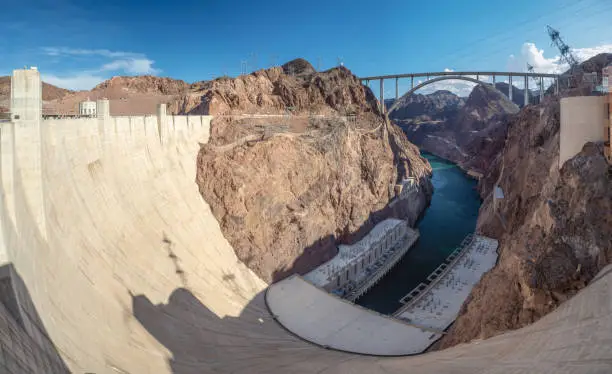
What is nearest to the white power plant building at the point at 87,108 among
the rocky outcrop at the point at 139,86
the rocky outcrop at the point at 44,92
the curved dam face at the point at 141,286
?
the curved dam face at the point at 141,286

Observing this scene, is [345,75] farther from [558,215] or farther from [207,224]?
[558,215]

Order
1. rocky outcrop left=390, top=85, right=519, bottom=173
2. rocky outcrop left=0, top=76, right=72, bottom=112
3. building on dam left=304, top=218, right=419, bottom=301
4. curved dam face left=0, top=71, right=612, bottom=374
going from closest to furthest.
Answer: curved dam face left=0, top=71, right=612, bottom=374, building on dam left=304, top=218, right=419, bottom=301, rocky outcrop left=0, top=76, right=72, bottom=112, rocky outcrop left=390, top=85, right=519, bottom=173

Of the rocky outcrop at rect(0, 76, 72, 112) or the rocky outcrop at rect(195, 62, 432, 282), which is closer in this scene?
the rocky outcrop at rect(195, 62, 432, 282)

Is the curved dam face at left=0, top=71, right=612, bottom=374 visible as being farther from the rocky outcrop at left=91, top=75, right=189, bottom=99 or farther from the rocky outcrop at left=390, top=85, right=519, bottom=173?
the rocky outcrop at left=390, top=85, right=519, bottom=173

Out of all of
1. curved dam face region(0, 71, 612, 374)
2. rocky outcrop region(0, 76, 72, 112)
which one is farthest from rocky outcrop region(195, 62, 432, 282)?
rocky outcrop region(0, 76, 72, 112)

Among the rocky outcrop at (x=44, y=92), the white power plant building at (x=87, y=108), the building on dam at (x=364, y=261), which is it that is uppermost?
the rocky outcrop at (x=44, y=92)

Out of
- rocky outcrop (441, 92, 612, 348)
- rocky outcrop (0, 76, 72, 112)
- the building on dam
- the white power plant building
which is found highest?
rocky outcrop (0, 76, 72, 112)

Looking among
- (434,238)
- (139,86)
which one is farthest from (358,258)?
(139,86)

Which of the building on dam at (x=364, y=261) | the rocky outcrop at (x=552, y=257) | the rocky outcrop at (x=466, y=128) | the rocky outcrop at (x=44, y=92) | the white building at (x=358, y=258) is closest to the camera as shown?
the rocky outcrop at (x=552, y=257)

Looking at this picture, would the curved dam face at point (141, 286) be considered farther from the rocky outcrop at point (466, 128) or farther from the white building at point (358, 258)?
the rocky outcrop at point (466, 128)
